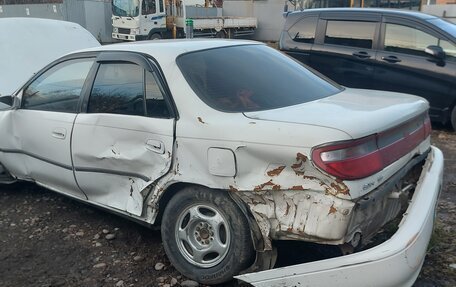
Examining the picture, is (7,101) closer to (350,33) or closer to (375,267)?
(375,267)

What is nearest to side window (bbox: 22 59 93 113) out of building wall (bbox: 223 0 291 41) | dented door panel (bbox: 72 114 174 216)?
dented door panel (bbox: 72 114 174 216)

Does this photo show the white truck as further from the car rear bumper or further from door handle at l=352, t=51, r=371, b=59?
the car rear bumper

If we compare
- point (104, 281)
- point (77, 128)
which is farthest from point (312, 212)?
point (77, 128)

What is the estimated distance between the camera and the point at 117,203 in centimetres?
335

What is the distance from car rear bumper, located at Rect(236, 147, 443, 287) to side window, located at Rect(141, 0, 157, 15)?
20.9 meters

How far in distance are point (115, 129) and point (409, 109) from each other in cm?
197

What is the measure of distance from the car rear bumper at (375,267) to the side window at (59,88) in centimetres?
208

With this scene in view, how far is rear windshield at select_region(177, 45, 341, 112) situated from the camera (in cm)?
295

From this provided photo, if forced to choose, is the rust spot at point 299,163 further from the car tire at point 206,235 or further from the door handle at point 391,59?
the door handle at point 391,59

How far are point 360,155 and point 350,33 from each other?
205 inches

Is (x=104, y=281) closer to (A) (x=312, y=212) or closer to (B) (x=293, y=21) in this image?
(A) (x=312, y=212)

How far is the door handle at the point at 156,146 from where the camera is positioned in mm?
2934

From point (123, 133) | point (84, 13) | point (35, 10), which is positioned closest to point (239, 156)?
point (123, 133)

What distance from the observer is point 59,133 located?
366 cm
